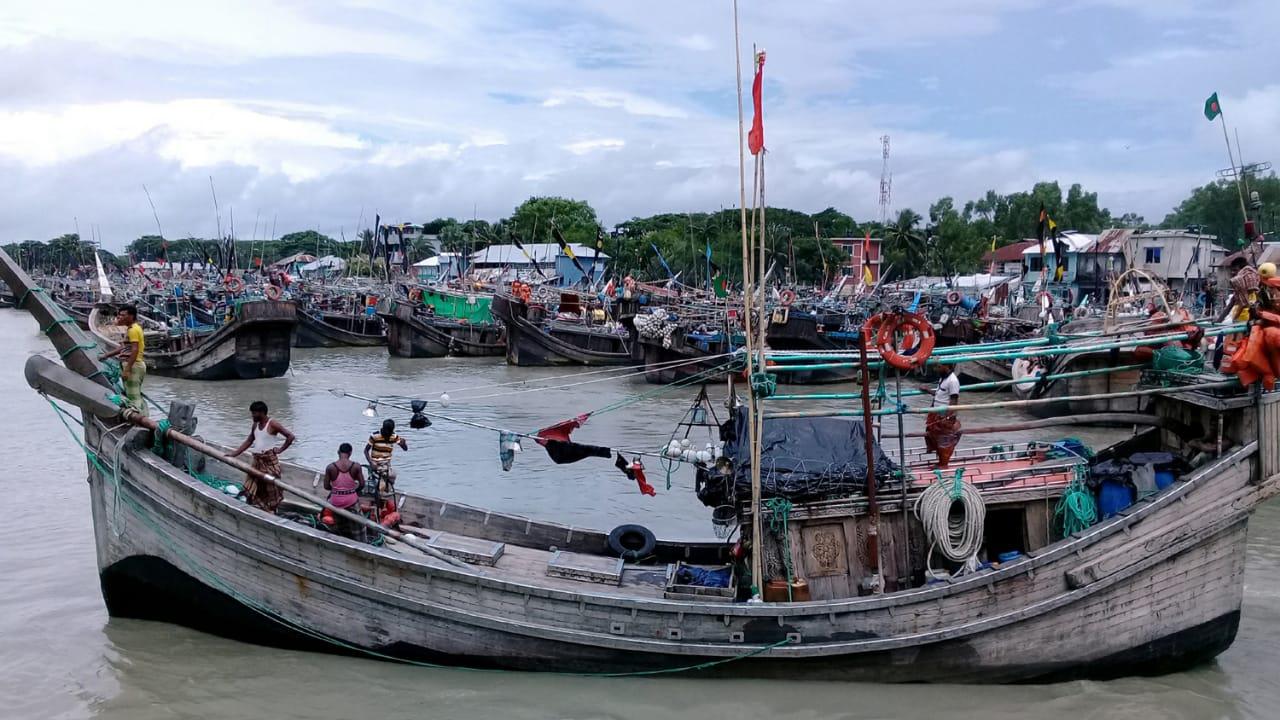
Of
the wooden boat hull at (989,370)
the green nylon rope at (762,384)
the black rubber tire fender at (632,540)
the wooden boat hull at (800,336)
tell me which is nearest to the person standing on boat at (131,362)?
→ the black rubber tire fender at (632,540)

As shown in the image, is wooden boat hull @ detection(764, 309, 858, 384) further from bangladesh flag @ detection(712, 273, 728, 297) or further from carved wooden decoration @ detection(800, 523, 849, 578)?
carved wooden decoration @ detection(800, 523, 849, 578)

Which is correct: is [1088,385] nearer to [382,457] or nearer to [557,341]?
[382,457]

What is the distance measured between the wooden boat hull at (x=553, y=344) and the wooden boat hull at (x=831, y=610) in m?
24.0

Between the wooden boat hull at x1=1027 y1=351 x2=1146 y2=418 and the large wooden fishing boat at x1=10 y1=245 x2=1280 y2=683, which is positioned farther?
the wooden boat hull at x1=1027 y1=351 x2=1146 y2=418

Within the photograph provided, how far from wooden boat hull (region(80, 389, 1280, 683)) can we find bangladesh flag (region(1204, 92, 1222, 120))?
538 centimetres

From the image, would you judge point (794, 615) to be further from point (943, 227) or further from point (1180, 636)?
point (943, 227)

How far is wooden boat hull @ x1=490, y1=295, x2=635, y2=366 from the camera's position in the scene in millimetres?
31797

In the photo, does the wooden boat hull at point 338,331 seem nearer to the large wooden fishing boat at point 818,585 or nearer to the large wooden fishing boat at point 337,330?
the large wooden fishing boat at point 337,330

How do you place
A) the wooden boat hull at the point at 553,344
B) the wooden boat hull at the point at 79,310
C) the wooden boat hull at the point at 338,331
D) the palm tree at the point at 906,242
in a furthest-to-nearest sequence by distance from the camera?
the palm tree at the point at 906,242 < the wooden boat hull at the point at 79,310 < the wooden boat hull at the point at 338,331 < the wooden boat hull at the point at 553,344

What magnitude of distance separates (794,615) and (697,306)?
24.6 m

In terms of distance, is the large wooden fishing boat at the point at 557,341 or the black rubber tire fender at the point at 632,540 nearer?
the black rubber tire fender at the point at 632,540

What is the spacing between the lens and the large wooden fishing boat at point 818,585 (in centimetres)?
708

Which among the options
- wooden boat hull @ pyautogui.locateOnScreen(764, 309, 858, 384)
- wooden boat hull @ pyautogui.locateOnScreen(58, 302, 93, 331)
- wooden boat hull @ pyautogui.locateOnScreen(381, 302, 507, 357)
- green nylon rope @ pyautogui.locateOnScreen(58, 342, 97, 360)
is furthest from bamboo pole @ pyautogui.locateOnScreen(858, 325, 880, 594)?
wooden boat hull @ pyautogui.locateOnScreen(58, 302, 93, 331)

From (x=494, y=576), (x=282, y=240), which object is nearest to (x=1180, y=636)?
(x=494, y=576)
